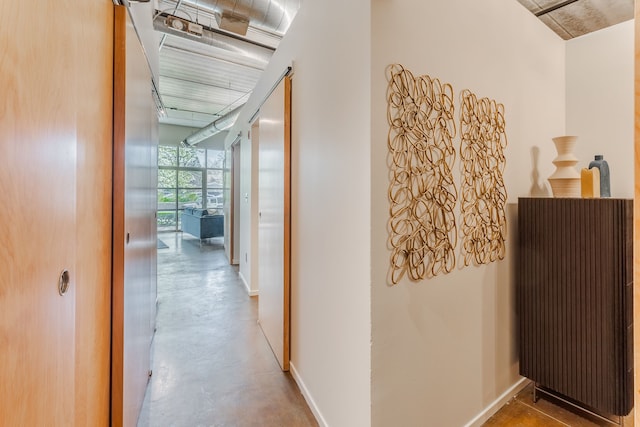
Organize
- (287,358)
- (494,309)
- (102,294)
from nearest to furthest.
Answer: (102,294) < (494,309) < (287,358)

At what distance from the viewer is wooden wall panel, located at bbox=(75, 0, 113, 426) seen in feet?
3.40

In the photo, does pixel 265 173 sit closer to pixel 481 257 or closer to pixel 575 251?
pixel 481 257

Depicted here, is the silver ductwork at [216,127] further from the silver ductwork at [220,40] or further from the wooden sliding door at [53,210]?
the wooden sliding door at [53,210]

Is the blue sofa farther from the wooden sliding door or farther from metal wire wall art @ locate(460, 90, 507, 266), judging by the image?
metal wire wall art @ locate(460, 90, 507, 266)

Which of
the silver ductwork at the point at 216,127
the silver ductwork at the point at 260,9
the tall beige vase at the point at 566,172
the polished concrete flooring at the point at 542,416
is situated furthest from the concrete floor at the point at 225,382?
the silver ductwork at the point at 216,127

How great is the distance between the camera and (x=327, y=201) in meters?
1.65

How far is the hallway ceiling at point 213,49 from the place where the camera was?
243 cm

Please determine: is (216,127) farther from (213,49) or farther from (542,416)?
(542,416)

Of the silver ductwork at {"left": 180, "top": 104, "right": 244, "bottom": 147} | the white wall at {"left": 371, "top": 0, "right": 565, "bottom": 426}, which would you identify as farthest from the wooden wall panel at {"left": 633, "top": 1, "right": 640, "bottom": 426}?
the silver ductwork at {"left": 180, "top": 104, "right": 244, "bottom": 147}

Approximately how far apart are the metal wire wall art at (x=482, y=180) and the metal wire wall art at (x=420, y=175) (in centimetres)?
11

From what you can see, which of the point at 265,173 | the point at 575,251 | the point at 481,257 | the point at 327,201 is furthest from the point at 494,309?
the point at 265,173

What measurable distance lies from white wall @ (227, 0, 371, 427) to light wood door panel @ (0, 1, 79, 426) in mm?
1038

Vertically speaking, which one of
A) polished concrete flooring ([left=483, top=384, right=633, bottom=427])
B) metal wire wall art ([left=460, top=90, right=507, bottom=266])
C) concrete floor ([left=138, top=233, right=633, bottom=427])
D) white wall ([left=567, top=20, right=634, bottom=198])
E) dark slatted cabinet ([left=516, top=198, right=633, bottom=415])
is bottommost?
polished concrete flooring ([left=483, top=384, right=633, bottom=427])

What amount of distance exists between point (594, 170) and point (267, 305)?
2.66 metres
